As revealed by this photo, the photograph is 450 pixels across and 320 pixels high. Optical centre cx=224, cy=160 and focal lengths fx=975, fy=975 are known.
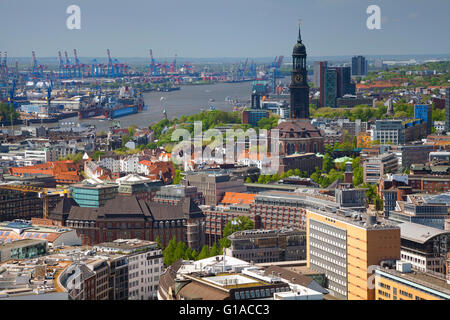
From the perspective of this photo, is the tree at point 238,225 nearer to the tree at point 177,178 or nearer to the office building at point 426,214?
the office building at point 426,214

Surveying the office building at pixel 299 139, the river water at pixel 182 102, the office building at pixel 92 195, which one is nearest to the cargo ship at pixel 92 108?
the river water at pixel 182 102

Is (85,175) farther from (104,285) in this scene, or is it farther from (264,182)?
(104,285)

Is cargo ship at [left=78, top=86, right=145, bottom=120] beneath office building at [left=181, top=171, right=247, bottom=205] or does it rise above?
beneath

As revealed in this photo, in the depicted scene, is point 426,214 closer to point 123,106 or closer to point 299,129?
point 299,129

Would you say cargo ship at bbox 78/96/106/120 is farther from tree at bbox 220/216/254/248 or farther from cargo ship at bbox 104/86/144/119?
tree at bbox 220/216/254/248

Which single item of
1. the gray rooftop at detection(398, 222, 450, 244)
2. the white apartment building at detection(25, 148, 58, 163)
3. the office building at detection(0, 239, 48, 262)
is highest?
the gray rooftop at detection(398, 222, 450, 244)

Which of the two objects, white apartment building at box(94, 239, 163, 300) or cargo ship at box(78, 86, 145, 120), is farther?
cargo ship at box(78, 86, 145, 120)

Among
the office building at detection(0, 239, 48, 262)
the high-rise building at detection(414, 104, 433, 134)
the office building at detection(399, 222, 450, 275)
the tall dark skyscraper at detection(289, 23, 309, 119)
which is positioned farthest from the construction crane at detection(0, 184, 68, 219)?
the high-rise building at detection(414, 104, 433, 134)

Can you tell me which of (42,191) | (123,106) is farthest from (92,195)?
(123,106)
